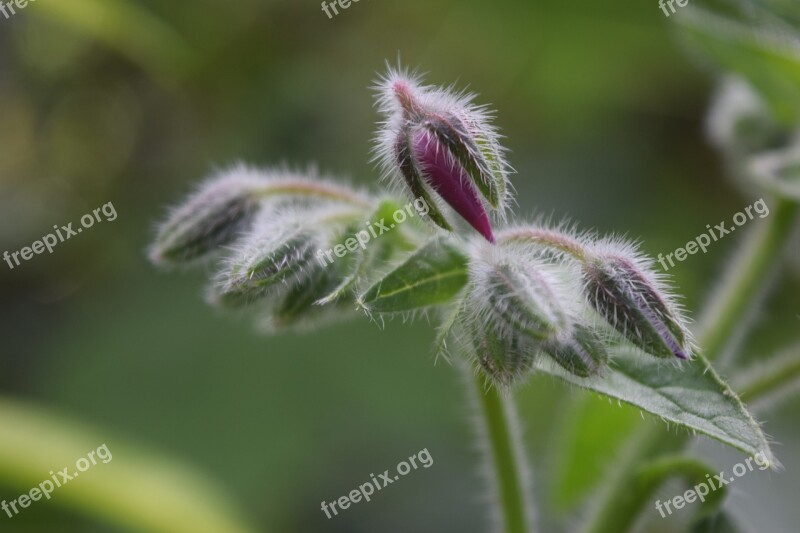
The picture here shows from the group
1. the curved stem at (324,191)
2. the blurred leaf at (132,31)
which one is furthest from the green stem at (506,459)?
the blurred leaf at (132,31)

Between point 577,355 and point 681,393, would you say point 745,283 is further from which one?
point 577,355

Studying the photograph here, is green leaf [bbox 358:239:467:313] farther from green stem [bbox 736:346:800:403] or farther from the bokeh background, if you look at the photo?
the bokeh background

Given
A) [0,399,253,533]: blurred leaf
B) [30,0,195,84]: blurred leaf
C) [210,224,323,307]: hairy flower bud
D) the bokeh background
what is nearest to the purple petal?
[210,224,323,307]: hairy flower bud

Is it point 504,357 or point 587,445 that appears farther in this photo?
point 587,445

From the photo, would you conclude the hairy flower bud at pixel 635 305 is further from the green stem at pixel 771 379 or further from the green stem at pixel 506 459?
the green stem at pixel 771 379

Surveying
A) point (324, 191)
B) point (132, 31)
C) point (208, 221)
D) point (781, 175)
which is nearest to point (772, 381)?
point (781, 175)

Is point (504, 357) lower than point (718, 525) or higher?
higher
